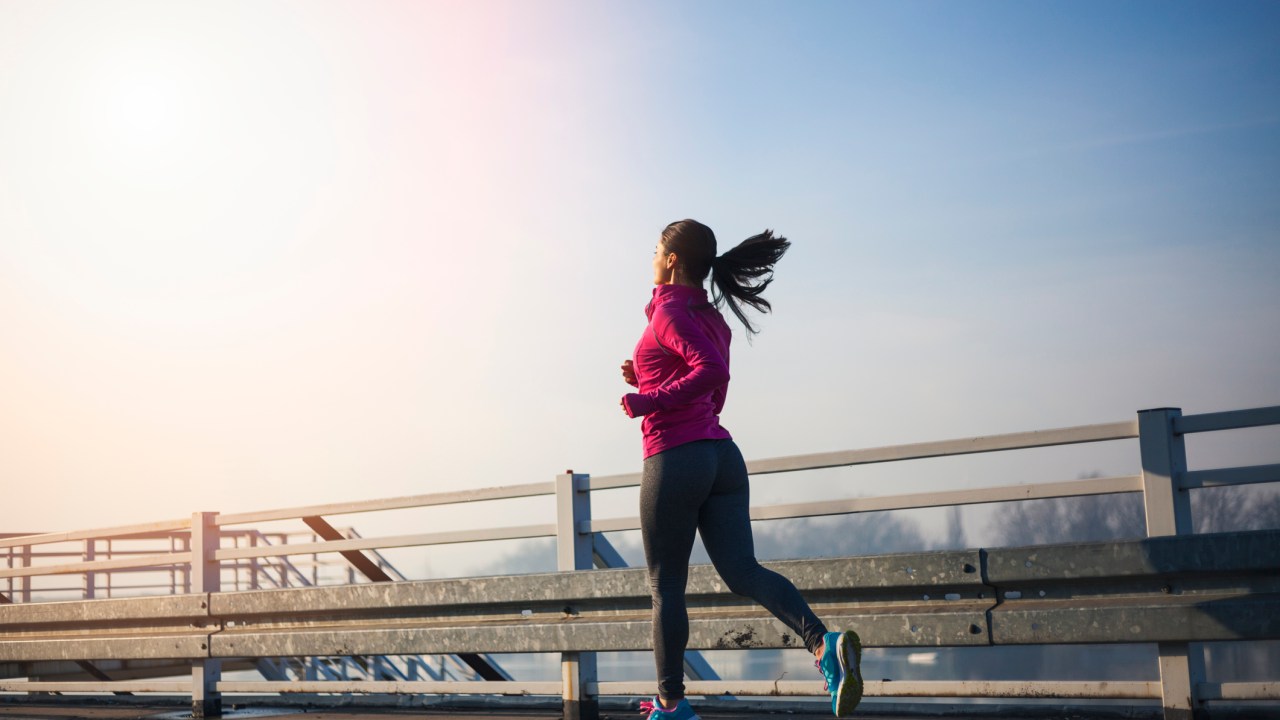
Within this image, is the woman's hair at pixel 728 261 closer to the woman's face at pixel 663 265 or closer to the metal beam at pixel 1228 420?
the woman's face at pixel 663 265

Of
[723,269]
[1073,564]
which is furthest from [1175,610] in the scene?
[723,269]

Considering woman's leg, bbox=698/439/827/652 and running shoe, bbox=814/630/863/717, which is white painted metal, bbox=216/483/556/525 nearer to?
woman's leg, bbox=698/439/827/652

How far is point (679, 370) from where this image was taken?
5035 mm

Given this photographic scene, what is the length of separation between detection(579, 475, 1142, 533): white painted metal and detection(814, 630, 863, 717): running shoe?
1235 millimetres

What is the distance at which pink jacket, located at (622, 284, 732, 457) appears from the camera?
4.80 meters

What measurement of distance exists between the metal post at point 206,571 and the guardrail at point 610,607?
0.01 metres

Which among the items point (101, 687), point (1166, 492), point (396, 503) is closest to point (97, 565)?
point (101, 687)

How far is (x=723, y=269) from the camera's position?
5.25m

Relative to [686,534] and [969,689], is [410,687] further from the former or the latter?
[969,689]

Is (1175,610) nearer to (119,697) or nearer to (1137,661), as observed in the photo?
(119,697)

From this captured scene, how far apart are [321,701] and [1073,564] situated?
212 inches

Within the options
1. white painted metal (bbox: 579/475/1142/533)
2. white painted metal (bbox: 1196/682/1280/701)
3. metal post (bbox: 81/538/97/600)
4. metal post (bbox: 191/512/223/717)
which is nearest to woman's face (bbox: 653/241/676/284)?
white painted metal (bbox: 579/475/1142/533)

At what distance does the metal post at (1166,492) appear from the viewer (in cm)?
532

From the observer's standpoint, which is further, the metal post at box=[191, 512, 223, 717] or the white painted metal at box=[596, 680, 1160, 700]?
the metal post at box=[191, 512, 223, 717]
